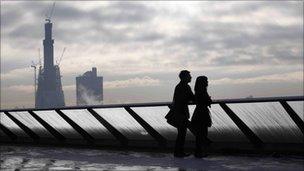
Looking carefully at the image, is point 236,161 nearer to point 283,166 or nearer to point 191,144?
point 283,166

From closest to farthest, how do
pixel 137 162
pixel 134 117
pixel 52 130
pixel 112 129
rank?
pixel 137 162
pixel 134 117
pixel 112 129
pixel 52 130

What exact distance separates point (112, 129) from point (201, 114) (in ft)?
11.9

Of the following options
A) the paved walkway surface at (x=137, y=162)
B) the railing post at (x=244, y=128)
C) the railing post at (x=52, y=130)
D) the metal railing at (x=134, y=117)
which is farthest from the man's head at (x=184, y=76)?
the railing post at (x=52, y=130)

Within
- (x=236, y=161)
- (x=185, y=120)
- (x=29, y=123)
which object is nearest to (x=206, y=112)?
(x=185, y=120)

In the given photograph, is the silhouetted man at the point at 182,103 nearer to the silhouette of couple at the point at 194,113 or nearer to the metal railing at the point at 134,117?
the silhouette of couple at the point at 194,113

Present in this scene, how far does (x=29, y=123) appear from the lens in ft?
54.4

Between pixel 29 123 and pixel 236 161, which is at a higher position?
pixel 29 123

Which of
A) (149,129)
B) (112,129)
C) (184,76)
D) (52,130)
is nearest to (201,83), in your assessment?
(184,76)

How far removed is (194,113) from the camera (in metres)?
11.5

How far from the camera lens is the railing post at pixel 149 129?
1355 centimetres

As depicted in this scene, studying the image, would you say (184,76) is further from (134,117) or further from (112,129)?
(112,129)

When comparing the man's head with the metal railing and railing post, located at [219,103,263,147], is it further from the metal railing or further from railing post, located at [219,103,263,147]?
railing post, located at [219,103,263,147]

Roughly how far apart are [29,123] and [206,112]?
23.1 feet

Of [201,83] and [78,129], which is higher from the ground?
[201,83]
